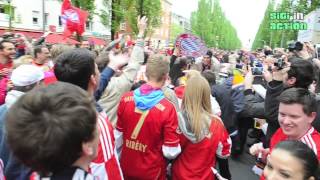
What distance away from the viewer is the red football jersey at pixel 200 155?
142 inches

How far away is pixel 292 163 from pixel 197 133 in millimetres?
1585

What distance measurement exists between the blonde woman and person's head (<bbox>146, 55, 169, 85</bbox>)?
313 millimetres

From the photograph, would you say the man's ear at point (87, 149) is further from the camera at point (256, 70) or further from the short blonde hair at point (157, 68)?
the camera at point (256, 70)

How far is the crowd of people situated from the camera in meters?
1.46

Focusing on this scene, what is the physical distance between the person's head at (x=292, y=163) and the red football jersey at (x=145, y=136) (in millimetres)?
1427

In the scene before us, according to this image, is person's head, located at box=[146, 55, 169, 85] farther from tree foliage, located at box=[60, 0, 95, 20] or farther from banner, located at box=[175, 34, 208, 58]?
tree foliage, located at box=[60, 0, 95, 20]

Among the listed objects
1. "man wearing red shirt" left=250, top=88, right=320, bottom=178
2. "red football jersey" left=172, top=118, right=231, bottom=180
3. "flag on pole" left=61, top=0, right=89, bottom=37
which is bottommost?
"red football jersey" left=172, top=118, right=231, bottom=180

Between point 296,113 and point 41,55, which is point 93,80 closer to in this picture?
point 296,113

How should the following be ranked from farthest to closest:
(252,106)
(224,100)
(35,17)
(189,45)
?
(35,17)
(189,45)
(252,106)
(224,100)

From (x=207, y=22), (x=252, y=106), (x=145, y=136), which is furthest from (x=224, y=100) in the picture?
(x=207, y=22)

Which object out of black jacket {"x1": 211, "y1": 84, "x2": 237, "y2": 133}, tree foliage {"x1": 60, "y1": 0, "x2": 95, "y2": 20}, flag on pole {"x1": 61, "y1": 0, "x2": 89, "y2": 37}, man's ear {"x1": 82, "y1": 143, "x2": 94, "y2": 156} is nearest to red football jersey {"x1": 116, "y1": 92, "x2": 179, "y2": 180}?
man's ear {"x1": 82, "y1": 143, "x2": 94, "y2": 156}

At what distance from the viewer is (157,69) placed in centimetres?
352

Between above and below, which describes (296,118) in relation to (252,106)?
above

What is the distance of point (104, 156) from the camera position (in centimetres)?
234
